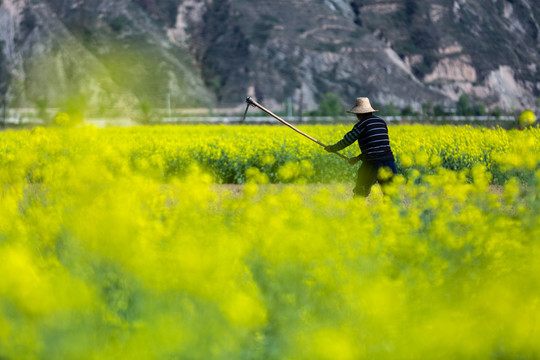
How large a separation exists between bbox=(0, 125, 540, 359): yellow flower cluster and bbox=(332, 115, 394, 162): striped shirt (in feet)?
5.26

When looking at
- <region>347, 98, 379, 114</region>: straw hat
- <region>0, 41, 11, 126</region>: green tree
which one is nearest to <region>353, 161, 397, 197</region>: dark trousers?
<region>347, 98, 379, 114</region>: straw hat

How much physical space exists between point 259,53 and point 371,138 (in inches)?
2680

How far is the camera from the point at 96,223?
11.9 feet

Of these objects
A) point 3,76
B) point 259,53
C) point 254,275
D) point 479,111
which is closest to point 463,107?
point 479,111

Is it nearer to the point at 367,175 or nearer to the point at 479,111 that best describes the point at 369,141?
the point at 367,175

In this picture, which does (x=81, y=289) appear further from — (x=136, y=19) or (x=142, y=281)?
(x=136, y=19)

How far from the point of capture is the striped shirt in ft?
23.2

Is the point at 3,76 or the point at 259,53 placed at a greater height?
the point at 259,53

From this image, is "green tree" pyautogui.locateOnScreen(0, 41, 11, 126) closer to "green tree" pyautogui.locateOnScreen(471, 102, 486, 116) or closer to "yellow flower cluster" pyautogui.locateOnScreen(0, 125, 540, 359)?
"green tree" pyautogui.locateOnScreen(471, 102, 486, 116)

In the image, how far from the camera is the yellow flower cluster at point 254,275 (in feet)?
8.38

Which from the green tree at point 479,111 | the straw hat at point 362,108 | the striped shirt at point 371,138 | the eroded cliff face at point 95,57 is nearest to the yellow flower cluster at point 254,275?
the striped shirt at point 371,138

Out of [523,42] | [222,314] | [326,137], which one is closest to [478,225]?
[222,314]

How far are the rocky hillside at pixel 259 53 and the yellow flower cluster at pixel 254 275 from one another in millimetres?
60812

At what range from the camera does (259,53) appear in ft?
242
